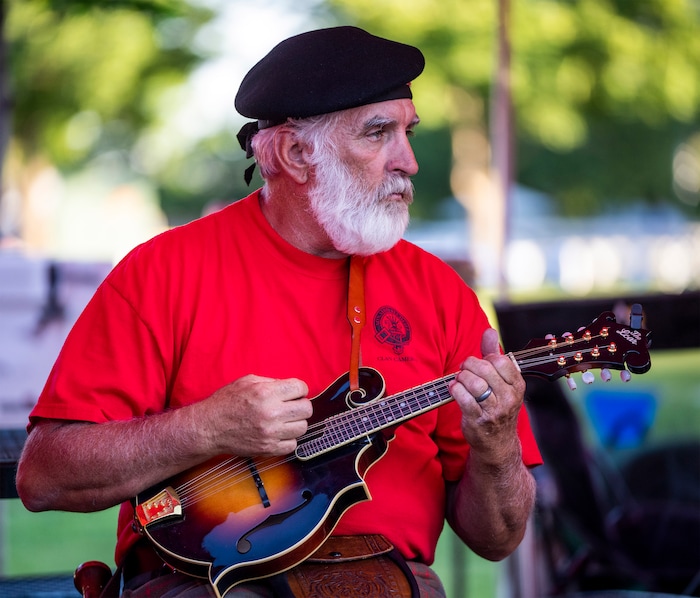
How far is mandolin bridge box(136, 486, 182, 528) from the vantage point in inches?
95.0

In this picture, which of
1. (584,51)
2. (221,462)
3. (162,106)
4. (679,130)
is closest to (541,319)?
(221,462)

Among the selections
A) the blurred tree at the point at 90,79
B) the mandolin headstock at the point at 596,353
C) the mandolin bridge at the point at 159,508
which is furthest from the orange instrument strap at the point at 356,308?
the blurred tree at the point at 90,79

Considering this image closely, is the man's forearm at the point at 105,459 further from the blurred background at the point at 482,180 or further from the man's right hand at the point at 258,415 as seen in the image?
the blurred background at the point at 482,180

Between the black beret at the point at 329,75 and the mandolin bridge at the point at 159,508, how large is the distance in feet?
3.54

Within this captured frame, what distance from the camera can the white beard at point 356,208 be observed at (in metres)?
2.74

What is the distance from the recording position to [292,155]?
290cm

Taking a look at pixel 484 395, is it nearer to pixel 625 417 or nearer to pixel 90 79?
pixel 625 417

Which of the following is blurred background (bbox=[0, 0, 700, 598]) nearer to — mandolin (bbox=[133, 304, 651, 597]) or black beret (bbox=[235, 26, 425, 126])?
mandolin (bbox=[133, 304, 651, 597])

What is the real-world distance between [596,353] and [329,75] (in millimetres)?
1033

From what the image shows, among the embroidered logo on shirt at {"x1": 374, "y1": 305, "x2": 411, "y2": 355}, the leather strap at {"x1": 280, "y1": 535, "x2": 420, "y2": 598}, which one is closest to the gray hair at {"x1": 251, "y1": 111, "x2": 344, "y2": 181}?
the embroidered logo on shirt at {"x1": 374, "y1": 305, "x2": 411, "y2": 355}

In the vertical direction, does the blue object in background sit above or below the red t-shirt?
below

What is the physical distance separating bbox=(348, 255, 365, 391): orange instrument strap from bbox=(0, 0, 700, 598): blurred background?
1004 mm

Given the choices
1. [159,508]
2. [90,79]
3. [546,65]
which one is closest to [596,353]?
[159,508]

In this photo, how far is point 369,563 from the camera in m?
2.51
